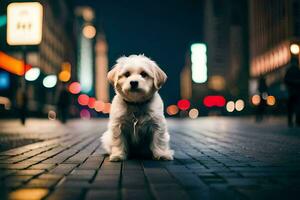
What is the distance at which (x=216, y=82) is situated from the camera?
155125 millimetres

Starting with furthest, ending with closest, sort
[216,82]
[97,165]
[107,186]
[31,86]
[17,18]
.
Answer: [216,82]
[31,86]
[17,18]
[97,165]
[107,186]

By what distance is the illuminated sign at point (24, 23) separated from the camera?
1909cm

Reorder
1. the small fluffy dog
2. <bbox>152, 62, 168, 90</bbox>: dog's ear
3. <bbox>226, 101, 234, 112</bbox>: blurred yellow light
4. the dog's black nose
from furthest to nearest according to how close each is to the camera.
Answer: <bbox>226, 101, 234, 112</bbox>: blurred yellow light < <bbox>152, 62, 168, 90</bbox>: dog's ear < the small fluffy dog < the dog's black nose

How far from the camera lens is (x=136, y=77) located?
5.68m

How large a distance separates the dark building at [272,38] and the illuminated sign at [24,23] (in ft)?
129

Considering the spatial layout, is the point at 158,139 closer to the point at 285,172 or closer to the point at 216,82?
the point at 285,172

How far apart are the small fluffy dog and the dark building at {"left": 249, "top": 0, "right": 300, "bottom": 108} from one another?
49.9 m

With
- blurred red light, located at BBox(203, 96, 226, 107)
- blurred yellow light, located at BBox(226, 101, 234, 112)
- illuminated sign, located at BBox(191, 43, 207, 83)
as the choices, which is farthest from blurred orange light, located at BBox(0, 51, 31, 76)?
blurred red light, located at BBox(203, 96, 226, 107)

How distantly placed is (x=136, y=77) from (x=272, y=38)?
7631 cm

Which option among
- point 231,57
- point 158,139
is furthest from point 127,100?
point 231,57

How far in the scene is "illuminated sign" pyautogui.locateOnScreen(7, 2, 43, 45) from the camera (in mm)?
19094

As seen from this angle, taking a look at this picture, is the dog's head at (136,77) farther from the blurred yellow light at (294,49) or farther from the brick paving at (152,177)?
the blurred yellow light at (294,49)

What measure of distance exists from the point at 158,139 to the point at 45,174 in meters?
1.68

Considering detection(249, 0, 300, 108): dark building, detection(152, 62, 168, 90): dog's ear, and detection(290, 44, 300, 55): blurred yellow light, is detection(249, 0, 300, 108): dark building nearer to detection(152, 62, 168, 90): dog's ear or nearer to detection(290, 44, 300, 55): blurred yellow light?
detection(290, 44, 300, 55): blurred yellow light
